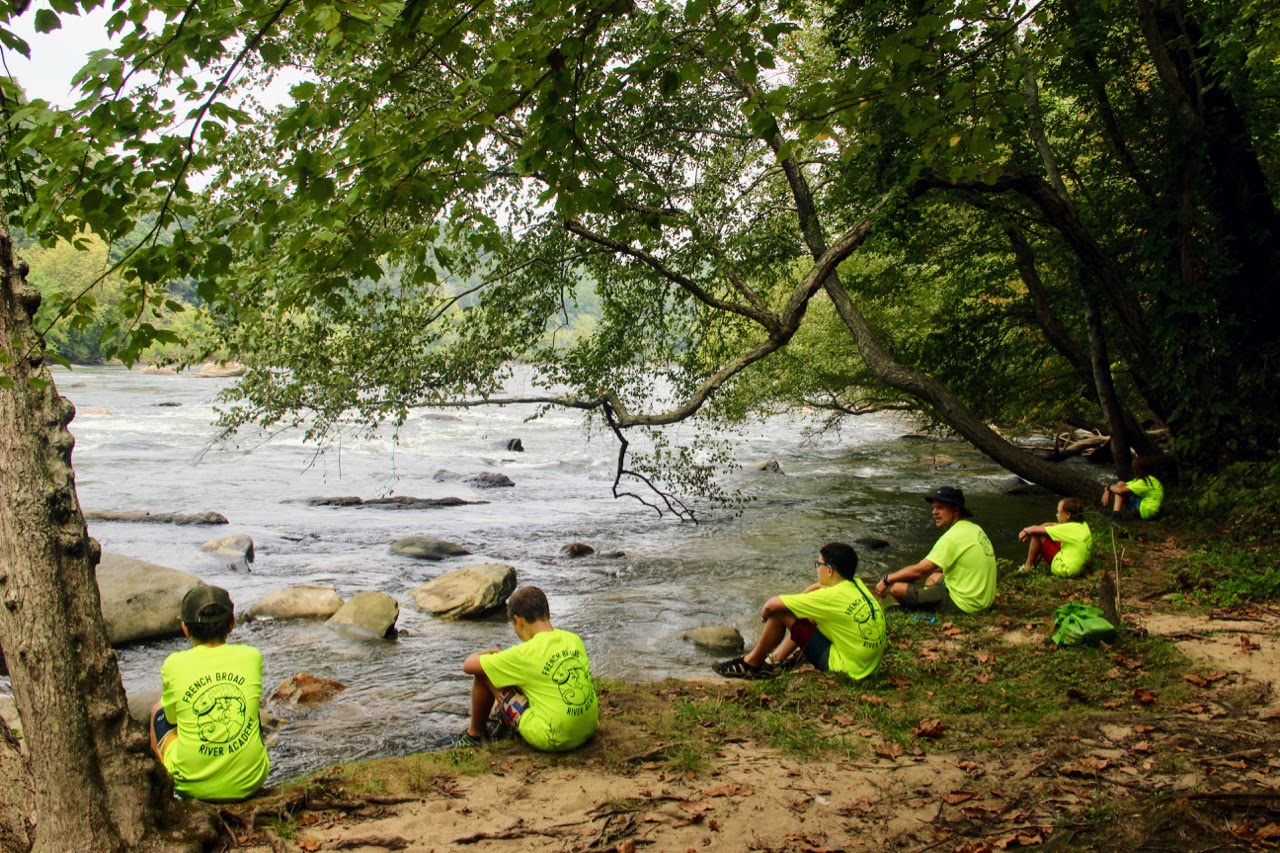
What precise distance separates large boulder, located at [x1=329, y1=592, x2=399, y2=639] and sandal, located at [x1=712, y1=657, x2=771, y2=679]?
4175 mm

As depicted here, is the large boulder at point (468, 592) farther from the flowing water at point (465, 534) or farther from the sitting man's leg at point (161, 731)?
the sitting man's leg at point (161, 731)

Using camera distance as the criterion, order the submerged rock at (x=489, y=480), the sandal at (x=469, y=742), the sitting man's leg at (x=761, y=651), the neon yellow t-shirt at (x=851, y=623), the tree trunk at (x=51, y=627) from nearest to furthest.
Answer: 1. the tree trunk at (x=51, y=627)
2. the sandal at (x=469, y=742)
3. the neon yellow t-shirt at (x=851, y=623)
4. the sitting man's leg at (x=761, y=651)
5. the submerged rock at (x=489, y=480)

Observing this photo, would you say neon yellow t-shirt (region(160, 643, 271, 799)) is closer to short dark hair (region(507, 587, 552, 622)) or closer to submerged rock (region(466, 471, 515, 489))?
short dark hair (region(507, 587, 552, 622))

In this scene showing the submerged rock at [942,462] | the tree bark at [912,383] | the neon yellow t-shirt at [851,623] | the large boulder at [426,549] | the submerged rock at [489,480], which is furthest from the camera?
the submerged rock at [942,462]

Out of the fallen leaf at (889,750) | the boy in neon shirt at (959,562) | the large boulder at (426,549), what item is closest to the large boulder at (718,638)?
the boy in neon shirt at (959,562)

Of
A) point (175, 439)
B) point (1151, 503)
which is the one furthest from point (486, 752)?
point (175, 439)

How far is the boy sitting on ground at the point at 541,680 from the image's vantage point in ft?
18.2

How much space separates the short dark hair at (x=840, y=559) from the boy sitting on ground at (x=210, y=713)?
4.00m

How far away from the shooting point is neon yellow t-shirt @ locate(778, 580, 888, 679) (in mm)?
6672

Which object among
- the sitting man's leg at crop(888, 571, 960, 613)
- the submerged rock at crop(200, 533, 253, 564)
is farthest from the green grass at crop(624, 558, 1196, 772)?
the submerged rock at crop(200, 533, 253, 564)

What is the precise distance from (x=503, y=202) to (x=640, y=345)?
3070 mm

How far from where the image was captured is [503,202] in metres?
12.6

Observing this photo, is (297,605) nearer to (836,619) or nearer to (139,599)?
(139,599)

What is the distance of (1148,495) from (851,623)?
28.6 ft
